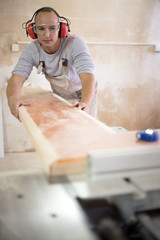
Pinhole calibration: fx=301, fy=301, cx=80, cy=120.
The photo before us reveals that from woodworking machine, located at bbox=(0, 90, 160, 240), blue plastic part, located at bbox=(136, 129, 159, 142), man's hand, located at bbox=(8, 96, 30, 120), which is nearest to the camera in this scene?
woodworking machine, located at bbox=(0, 90, 160, 240)

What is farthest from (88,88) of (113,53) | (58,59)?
(113,53)

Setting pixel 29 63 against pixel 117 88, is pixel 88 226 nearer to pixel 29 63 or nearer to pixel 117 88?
pixel 29 63

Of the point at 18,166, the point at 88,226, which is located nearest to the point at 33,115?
the point at 88,226

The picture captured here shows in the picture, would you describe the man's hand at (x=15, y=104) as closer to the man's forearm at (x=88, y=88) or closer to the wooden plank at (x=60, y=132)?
the wooden plank at (x=60, y=132)

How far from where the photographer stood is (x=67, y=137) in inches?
51.4

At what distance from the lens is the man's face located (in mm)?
2445

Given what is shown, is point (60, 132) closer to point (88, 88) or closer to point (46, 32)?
point (88, 88)

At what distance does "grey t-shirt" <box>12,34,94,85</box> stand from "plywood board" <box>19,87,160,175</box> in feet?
1.91

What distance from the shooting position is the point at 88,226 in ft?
2.72

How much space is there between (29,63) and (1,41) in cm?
159

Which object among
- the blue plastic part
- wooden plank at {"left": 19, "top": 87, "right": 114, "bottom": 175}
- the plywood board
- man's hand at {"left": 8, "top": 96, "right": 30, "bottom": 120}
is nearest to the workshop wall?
man's hand at {"left": 8, "top": 96, "right": 30, "bottom": 120}

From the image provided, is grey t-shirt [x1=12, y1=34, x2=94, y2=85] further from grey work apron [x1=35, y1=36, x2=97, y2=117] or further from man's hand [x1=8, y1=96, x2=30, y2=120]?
man's hand [x1=8, y1=96, x2=30, y2=120]

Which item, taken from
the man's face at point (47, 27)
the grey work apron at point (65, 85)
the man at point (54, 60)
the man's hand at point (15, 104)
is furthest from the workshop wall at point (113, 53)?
the man's hand at point (15, 104)

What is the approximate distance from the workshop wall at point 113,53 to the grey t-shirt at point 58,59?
4.97 feet
